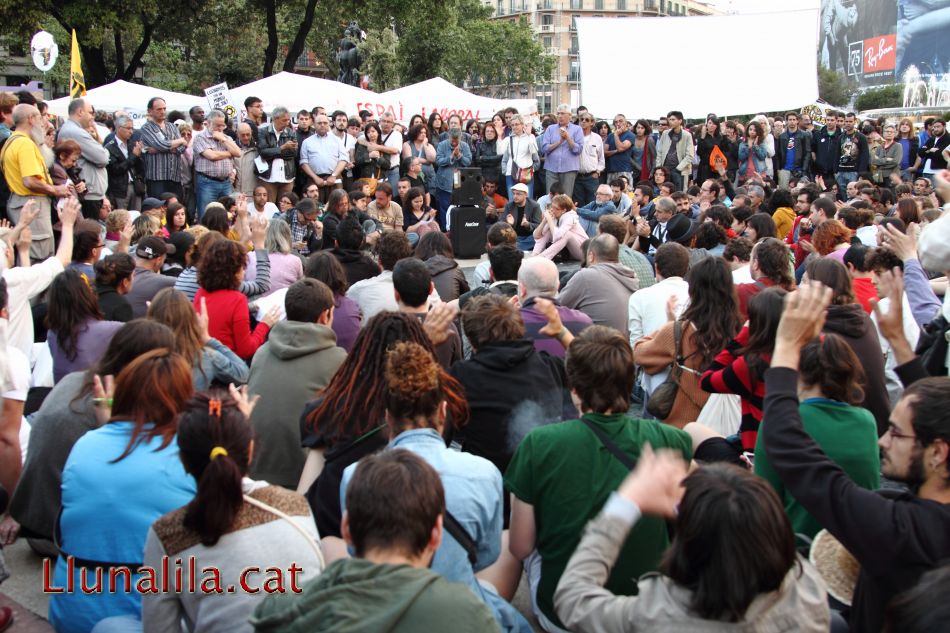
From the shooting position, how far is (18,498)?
13.9 feet

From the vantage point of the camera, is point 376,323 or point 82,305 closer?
point 376,323

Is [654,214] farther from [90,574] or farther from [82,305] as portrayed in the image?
[90,574]

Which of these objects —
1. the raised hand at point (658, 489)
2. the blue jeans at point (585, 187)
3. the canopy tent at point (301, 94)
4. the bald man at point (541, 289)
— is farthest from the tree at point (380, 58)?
the raised hand at point (658, 489)

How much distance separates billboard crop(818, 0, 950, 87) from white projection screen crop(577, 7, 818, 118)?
49.7 meters

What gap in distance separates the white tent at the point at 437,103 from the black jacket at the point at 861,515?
18.7 m

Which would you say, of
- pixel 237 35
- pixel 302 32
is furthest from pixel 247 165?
pixel 237 35

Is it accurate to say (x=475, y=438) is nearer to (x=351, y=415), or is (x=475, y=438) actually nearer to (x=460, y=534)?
(x=351, y=415)

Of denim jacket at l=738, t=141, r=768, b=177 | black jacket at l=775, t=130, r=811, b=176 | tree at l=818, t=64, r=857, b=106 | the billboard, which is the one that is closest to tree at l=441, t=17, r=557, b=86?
tree at l=818, t=64, r=857, b=106

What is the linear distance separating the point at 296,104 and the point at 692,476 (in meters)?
18.5

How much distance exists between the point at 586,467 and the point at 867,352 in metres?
2.12

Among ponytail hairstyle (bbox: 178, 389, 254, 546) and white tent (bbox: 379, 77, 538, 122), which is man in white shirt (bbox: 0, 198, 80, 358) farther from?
white tent (bbox: 379, 77, 538, 122)

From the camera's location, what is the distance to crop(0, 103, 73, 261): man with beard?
8453 mm

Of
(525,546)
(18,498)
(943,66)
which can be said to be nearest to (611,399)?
(525,546)

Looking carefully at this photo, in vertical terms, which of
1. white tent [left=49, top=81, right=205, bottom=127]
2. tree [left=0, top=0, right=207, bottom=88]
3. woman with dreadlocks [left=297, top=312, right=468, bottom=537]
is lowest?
woman with dreadlocks [left=297, top=312, right=468, bottom=537]
